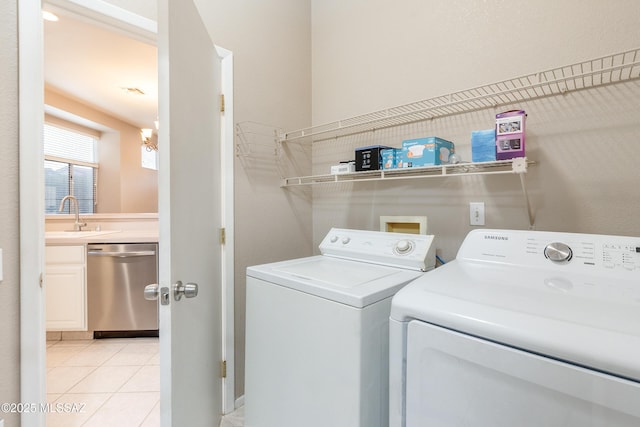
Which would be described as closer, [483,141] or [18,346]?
[18,346]

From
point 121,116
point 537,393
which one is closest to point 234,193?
point 537,393

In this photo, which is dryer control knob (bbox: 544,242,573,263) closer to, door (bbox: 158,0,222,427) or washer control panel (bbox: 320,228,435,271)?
washer control panel (bbox: 320,228,435,271)

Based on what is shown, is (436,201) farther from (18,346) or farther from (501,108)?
(18,346)

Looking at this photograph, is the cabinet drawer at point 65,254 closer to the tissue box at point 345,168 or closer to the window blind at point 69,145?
the window blind at point 69,145

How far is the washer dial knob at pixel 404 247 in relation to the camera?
54.2 inches

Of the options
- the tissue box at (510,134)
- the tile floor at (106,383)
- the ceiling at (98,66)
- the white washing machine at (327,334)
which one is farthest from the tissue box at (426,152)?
the ceiling at (98,66)

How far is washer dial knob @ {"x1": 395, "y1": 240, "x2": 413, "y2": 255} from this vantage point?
4.52ft

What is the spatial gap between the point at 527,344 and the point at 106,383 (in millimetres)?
2590

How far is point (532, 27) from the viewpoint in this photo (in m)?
1.33

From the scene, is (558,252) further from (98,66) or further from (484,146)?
(98,66)

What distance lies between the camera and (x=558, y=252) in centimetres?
102

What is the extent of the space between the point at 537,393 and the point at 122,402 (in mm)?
2271

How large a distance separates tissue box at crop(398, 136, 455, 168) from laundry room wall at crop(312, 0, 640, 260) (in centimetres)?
16

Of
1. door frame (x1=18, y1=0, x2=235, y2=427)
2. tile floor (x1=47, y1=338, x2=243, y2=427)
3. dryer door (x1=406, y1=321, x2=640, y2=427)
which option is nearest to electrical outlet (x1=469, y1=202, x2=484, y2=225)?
dryer door (x1=406, y1=321, x2=640, y2=427)
